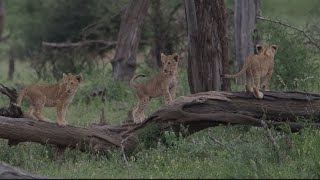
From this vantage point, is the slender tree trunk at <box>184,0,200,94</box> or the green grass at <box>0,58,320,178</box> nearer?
the green grass at <box>0,58,320,178</box>

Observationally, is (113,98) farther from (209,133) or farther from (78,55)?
(209,133)

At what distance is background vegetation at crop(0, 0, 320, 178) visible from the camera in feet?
32.1

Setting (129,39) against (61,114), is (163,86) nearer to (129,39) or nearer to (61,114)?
(61,114)

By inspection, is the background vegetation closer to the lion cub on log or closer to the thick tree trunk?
the lion cub on log

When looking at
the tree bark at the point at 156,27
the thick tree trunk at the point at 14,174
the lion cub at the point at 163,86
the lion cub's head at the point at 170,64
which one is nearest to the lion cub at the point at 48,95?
the lion cub at the point at 163,86

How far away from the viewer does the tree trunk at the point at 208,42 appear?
44.7 ft

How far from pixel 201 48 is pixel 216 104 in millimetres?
2578

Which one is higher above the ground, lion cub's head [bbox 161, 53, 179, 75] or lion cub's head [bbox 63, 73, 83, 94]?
lion cub's head [bbox 161, 53, 179, 75]

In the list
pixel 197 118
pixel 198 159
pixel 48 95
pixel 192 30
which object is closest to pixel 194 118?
pixel 197 118

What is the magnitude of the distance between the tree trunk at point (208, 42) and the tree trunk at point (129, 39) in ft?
22.7

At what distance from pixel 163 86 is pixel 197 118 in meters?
1.45

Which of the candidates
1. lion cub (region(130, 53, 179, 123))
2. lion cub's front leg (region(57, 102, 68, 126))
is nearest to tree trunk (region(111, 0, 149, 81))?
lion cub (region(130, 53, 179, 123))

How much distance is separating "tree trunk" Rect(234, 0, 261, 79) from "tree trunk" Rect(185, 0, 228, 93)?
3.91 m

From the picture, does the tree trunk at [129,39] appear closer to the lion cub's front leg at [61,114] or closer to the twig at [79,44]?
the twig at [79,44]
